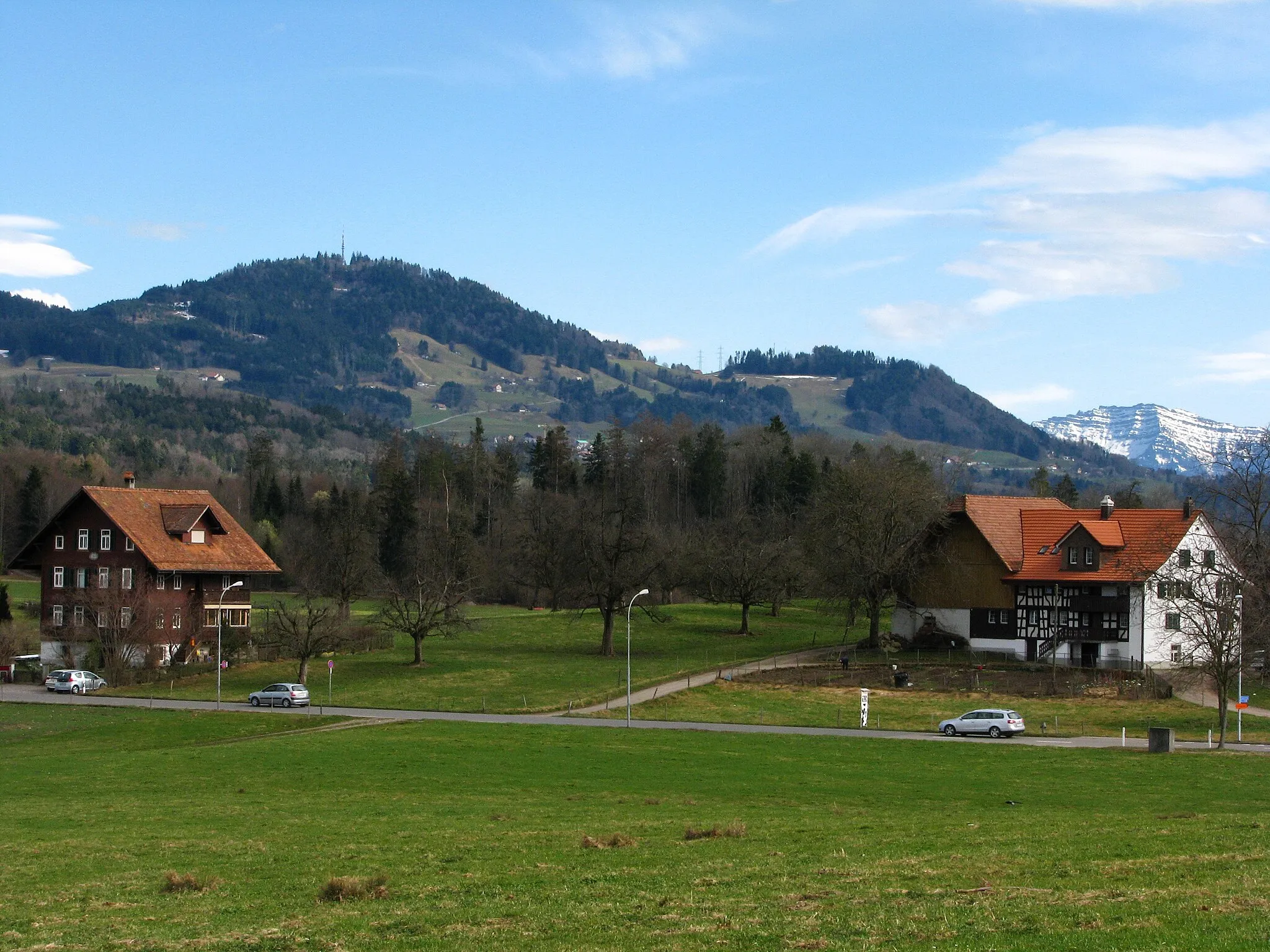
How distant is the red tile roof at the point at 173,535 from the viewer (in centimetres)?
8438

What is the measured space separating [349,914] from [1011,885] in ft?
30.0

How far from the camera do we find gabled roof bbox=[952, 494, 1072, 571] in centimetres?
8569

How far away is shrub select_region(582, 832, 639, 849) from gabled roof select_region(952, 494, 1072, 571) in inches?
2561

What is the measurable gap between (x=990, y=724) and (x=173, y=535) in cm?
5757

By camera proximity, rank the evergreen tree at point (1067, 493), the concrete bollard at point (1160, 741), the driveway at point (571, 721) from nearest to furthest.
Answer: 1. the concrete bollard at point (1160, 741)
2. the driveway at point (571, 721)
3. the evergreen tree at point (1067, 493)

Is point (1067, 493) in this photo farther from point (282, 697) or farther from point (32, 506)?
point (32, 506)

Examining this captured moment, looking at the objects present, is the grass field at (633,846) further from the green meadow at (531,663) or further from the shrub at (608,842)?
the green meadow at (531,663)

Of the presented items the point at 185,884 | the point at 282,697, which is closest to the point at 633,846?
the point at 185,884

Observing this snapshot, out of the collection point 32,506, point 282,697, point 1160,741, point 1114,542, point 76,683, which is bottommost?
point 76,683

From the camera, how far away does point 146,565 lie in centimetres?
8350

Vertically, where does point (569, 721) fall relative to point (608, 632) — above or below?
below

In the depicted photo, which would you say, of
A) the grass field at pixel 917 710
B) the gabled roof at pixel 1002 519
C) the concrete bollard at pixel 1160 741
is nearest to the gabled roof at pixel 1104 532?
the gabled roof at pixel 1002 519

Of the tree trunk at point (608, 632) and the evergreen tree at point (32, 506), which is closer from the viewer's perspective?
the tree trunk at point (608, 632)

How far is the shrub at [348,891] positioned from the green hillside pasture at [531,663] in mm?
41345
